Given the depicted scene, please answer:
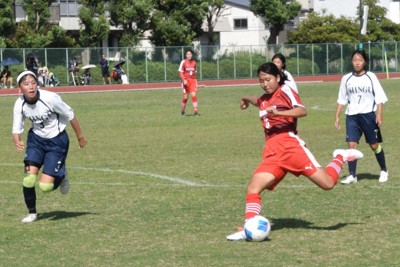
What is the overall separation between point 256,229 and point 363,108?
504 cm

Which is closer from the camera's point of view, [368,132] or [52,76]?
[368,132]

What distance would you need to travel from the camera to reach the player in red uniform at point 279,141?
887 cm

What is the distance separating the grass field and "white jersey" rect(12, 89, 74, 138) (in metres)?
0.98

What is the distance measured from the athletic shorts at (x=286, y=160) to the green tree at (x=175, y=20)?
5515 cm

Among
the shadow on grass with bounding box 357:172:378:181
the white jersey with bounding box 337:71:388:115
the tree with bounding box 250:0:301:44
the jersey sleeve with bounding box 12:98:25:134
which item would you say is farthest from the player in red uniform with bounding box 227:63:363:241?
the tree with bounding box 250:0:301:44

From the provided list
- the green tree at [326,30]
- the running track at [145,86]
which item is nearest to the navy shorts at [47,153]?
the running track at [145,86]

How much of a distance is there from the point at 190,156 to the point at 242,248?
8647mm

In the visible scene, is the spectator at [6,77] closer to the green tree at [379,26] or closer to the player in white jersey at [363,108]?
the green tree at [379,26]

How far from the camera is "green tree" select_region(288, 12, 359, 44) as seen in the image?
247 ft

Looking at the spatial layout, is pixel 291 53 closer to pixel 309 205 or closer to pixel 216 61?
pixel 216 61

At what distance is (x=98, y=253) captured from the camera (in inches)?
321

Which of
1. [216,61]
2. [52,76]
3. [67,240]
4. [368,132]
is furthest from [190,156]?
[216,61]

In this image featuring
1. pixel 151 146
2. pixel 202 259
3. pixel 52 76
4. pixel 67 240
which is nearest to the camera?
pixel 202 259

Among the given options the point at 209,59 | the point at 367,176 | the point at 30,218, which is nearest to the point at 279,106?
the point at 30,218
